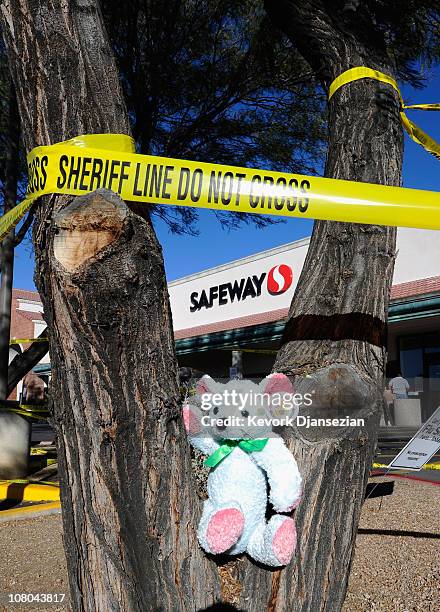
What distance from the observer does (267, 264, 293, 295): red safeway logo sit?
1815 centimetres

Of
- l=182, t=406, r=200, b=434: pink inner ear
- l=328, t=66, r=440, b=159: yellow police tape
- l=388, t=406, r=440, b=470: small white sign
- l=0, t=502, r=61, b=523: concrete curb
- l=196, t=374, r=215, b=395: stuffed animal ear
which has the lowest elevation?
l=0, t=502, r=61, b=523: concrete curb

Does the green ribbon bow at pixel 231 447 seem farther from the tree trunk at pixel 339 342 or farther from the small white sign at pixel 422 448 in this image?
the small white sign at pixel 422 448

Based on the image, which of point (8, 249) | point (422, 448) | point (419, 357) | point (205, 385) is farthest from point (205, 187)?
point (419, 357)

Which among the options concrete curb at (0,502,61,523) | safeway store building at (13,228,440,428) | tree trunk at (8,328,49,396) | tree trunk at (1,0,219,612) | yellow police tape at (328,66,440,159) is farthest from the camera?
safeway store building at (13,228,440,428)

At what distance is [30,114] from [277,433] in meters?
1.24

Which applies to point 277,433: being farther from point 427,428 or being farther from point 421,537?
point 421,537

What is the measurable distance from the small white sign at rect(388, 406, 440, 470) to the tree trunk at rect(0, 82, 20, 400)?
5290 millimetres

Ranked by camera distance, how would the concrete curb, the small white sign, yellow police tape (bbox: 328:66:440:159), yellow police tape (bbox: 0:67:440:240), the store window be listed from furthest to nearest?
the store window < the concrete curb < the small white sign < yellow police tape (bbox: 328:66:440:159) < yellow police tape (bbox: 0:67:440:240)

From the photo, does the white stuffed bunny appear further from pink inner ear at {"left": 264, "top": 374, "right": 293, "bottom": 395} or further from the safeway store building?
the safeway store building

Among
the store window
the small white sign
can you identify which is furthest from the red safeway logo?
the small white sign

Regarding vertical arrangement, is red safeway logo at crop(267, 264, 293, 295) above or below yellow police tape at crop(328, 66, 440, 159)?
above

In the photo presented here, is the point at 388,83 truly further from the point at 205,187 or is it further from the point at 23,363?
the point at 23,363

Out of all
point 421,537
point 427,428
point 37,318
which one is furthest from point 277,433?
point 37,318

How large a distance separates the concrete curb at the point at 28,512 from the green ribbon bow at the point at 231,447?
4.22m
